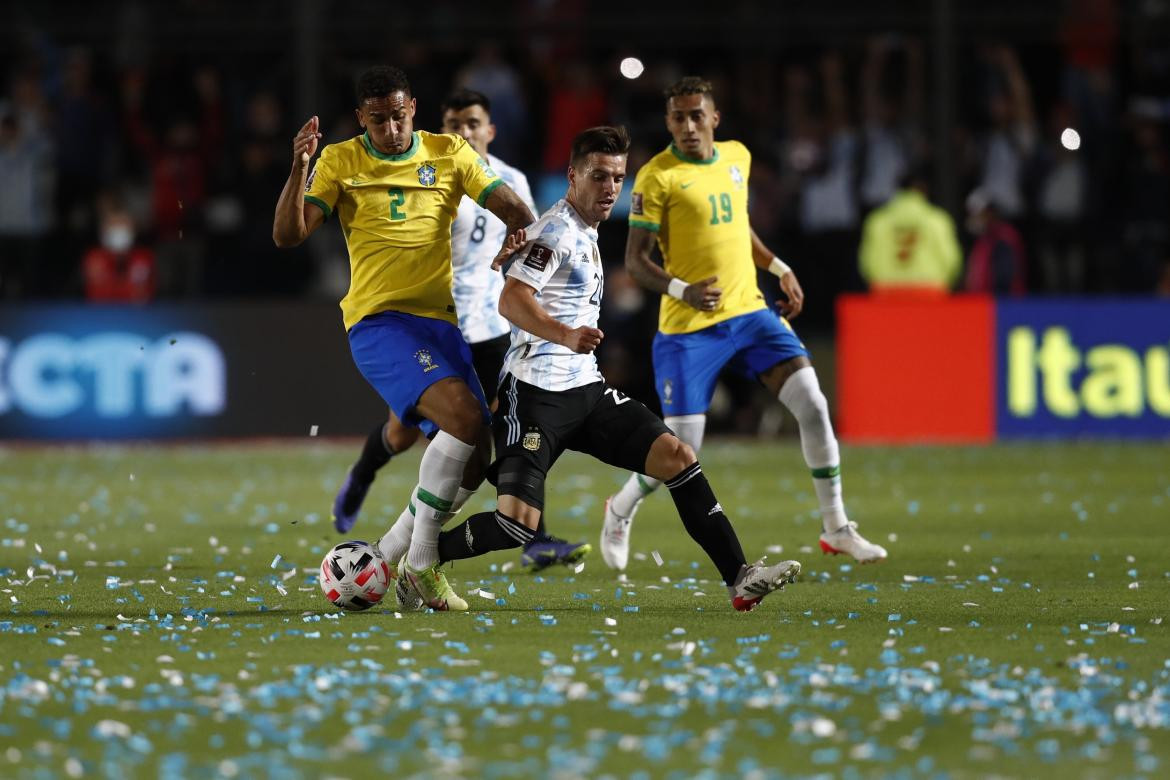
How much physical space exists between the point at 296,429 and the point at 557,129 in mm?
4064

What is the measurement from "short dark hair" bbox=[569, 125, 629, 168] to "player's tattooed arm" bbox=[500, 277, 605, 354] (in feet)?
1.90

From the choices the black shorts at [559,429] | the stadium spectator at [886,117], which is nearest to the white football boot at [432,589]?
the black shorts at [559,429]

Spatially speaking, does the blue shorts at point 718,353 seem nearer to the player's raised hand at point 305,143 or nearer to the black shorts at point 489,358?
the black shorts at point 489,358

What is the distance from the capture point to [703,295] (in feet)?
28.7

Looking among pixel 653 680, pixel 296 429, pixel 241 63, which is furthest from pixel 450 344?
pixel 241 63

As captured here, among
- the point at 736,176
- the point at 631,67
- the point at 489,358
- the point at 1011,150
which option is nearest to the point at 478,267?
the point at 489,358

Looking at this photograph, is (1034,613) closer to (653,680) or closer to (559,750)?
(653,680)

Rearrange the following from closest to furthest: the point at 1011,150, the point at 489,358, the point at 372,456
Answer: the point at 489,358, the point at 372,456, the point at 1011,150

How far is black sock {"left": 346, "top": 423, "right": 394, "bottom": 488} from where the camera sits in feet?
34.1

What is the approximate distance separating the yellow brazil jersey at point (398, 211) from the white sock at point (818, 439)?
2.11m

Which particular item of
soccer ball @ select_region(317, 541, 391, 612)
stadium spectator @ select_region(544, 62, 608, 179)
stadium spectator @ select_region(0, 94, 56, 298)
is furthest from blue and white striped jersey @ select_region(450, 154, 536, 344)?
stadium spectator @ select_region(0, 94, 56, 298)

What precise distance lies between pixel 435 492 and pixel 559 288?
3.26 feet

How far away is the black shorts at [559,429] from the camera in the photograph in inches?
305

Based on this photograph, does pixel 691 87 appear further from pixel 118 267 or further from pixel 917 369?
pixel 118 267
